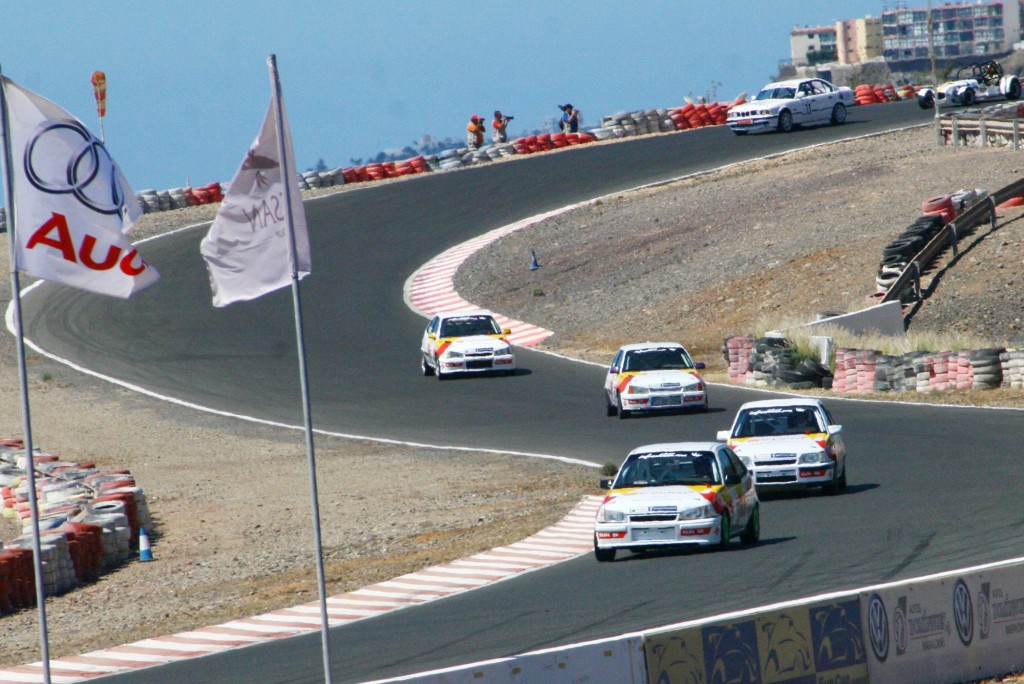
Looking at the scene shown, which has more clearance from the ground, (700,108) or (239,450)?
(700,108)

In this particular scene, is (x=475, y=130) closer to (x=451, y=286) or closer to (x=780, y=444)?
(x=451, y=286)

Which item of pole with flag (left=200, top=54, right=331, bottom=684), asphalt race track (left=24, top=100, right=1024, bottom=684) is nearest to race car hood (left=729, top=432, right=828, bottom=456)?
asphalt race track (left=24, top=100, right=1024, bottom=684)

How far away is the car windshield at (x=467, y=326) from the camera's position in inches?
1325

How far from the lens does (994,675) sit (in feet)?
38.2

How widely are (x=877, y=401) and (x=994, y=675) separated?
16738 mm

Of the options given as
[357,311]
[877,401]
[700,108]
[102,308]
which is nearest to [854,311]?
[877,401]

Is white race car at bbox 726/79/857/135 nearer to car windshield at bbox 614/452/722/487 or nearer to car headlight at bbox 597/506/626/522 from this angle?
car windshield at bbox 614/452/722/487

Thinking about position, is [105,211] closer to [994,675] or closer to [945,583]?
[945,583]

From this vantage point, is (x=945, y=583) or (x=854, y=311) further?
(x=854, y=311)

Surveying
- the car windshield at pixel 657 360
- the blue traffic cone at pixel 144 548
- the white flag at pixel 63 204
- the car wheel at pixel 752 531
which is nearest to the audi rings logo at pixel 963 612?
the car wheel at pixel 752 531

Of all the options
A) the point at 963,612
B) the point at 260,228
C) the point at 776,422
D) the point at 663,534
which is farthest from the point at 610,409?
the point at 260,228

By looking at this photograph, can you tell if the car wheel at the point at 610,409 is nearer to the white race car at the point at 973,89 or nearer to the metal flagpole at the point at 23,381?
the metal flagpole at the point at 23,381

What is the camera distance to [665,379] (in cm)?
2725

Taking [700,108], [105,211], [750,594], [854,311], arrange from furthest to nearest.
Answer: [700,108] → [854,311] → [750,594] → [105,211]
